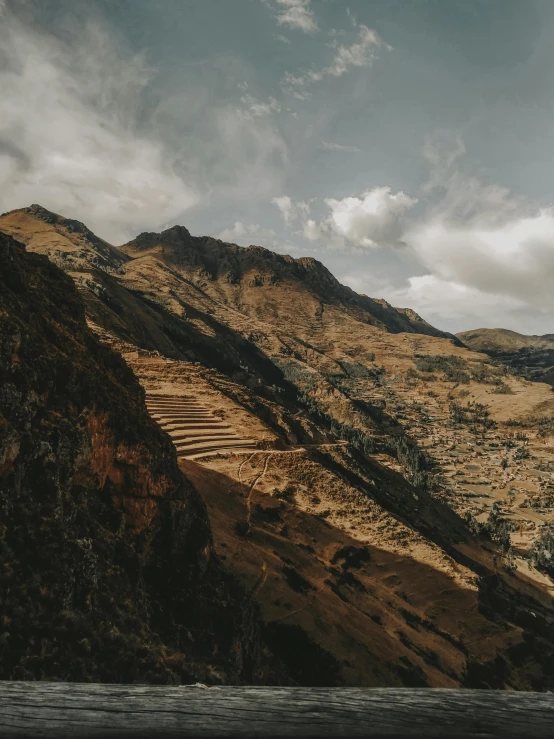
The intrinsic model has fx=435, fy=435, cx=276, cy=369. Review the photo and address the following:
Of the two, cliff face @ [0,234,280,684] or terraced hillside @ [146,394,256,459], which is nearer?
cliff face @ [0,234,280,684]

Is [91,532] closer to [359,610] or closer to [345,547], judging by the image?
[359,610]

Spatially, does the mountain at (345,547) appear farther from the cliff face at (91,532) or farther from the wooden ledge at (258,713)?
the wooden ledge at (258,713)

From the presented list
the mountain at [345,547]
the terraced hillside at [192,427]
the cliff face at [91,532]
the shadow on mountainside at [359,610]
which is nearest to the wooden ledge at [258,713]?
the cliff face at [91,532]

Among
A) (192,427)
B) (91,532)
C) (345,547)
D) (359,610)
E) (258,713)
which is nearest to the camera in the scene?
(258,713)

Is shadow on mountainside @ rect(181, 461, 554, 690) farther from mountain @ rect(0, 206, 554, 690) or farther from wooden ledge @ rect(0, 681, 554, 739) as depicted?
wooden ledge @ rect(0, 681, 554, 739)

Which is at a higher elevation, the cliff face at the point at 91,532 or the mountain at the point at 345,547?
the cliff face at the point at 91,532

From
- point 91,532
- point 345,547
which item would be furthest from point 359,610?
point 91,532

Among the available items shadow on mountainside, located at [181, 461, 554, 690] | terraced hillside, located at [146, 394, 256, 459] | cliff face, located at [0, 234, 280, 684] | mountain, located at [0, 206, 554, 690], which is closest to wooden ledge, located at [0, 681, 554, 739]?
cliff face, located at [0, 234, 280, 684]

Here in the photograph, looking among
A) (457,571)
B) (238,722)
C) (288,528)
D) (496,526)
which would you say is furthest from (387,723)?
(496,526)

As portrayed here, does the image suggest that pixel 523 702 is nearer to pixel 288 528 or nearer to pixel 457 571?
pixel 288 528
